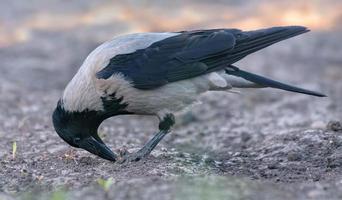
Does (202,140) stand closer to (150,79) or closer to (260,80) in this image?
(260,80)

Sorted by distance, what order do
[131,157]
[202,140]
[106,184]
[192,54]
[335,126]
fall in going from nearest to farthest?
[106,184] → [131,157] → [192,54] → [335,126] → [202,140]

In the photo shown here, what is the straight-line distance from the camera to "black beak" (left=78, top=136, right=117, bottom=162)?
283 inches

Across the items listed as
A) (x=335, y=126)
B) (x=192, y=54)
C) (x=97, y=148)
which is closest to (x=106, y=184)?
(x=97, y=148)

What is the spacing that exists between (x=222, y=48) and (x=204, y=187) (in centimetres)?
209

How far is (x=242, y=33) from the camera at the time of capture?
7430mm

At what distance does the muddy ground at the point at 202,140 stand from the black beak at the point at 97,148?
0.08 metres

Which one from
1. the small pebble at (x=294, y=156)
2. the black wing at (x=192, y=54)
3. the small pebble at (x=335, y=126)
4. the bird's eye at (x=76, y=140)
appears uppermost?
the black wing at (x=192, y=54)

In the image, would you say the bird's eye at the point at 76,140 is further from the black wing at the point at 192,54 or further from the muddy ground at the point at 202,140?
the black wing at the point at 192,54

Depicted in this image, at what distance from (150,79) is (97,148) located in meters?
0.83

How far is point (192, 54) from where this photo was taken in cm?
A: 733

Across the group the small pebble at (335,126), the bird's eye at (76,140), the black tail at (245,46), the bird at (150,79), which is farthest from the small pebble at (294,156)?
the bird's eye at (76,140)

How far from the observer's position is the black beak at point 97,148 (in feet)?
23.5

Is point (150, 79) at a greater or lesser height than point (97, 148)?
greater

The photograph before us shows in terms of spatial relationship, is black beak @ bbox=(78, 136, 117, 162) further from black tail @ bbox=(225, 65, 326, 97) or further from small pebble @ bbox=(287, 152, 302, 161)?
small pebble @ bbox=(287, 152, 302, 161)
